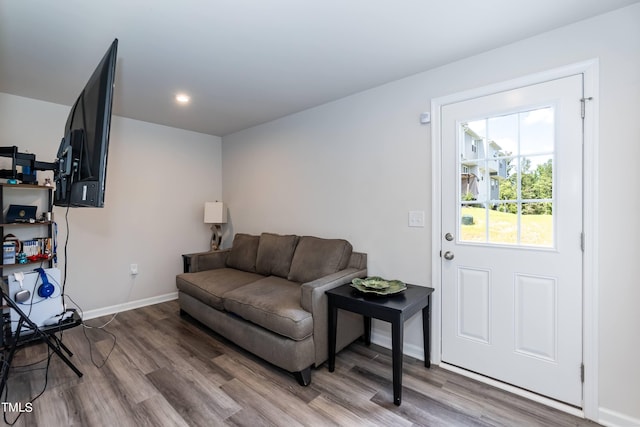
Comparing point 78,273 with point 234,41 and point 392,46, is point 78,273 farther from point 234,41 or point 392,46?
point 392,46

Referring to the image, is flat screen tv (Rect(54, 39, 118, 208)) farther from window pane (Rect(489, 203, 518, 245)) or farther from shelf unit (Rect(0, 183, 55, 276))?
window pane (Rect(489, 203, 518, 245))

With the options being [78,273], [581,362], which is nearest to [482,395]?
[581,362]

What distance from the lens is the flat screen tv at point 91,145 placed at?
1.38 m

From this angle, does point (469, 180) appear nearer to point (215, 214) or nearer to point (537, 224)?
point (537, 224)

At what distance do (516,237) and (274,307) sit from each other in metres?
1.76

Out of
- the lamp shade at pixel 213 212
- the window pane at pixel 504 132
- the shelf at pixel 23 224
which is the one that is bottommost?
the shelf at pixel 23 224

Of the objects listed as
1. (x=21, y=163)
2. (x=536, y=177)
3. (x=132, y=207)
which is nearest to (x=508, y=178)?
(x=536, y=177)

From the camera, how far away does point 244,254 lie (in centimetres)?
345

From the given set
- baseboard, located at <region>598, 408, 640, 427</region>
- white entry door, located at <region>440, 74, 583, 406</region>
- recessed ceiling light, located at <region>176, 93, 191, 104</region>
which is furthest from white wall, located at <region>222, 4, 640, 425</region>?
recessed ceiling light, located at <region>176, 93, 191, 104</region>

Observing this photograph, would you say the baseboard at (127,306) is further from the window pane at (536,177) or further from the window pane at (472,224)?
the window pane at (536,177)

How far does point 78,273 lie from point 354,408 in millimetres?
3201

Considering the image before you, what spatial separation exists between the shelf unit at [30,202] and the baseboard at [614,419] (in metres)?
4.34

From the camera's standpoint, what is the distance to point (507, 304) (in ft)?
6.42

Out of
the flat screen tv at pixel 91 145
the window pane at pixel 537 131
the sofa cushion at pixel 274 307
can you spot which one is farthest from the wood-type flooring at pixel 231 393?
the window pane at pixel 537 131
